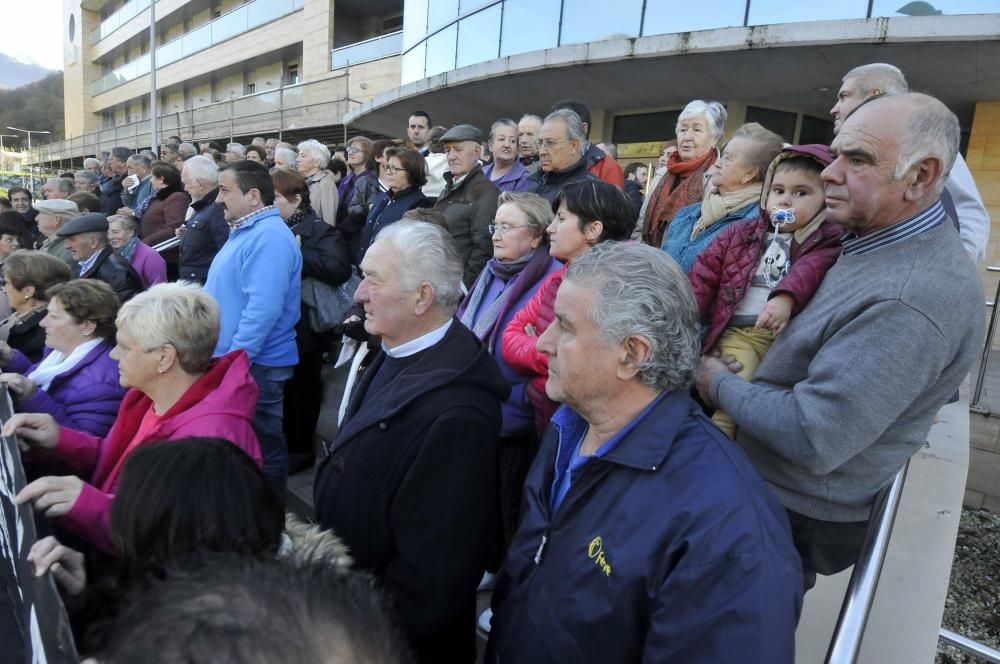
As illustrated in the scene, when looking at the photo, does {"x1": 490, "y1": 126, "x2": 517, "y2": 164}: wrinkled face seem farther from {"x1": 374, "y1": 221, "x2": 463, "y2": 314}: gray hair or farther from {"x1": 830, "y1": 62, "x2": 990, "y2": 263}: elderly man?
{"x1": 374, "y1": 221, "x2": 463, "y2": 314}: gray hair

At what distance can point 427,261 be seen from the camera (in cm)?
216

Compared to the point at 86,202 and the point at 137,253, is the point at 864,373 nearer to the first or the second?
the point at 137,253

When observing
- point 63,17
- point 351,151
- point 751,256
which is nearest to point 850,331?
point 751,256

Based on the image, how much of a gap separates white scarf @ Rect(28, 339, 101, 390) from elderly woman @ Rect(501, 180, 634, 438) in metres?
2.12

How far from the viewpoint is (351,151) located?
6.66 meters

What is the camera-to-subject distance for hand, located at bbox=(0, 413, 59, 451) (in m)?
2.22

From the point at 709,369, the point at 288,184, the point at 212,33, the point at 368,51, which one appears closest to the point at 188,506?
the point at 709,369

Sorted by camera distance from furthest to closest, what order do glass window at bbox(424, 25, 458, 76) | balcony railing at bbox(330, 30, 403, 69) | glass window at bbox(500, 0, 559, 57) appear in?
balcony railing at bbox(330, 30, 403, 69)
glass window at bbox(424, 25, 458, 76)
glass window at bbox(500, 0, 559, 57)

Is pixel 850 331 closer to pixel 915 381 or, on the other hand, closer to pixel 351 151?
pixel 915 381

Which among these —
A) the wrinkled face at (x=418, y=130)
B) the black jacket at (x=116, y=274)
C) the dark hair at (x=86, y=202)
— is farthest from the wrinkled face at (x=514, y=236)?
the dark hair at (x=86, y=202)

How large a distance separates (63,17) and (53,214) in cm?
5247

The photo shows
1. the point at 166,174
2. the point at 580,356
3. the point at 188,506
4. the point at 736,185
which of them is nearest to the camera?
the point at 188,506

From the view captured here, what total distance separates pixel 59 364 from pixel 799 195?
3502 mm

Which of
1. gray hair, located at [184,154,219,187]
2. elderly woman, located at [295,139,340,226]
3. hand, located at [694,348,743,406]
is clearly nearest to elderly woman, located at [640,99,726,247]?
hand, located at [694,348,743,406]
